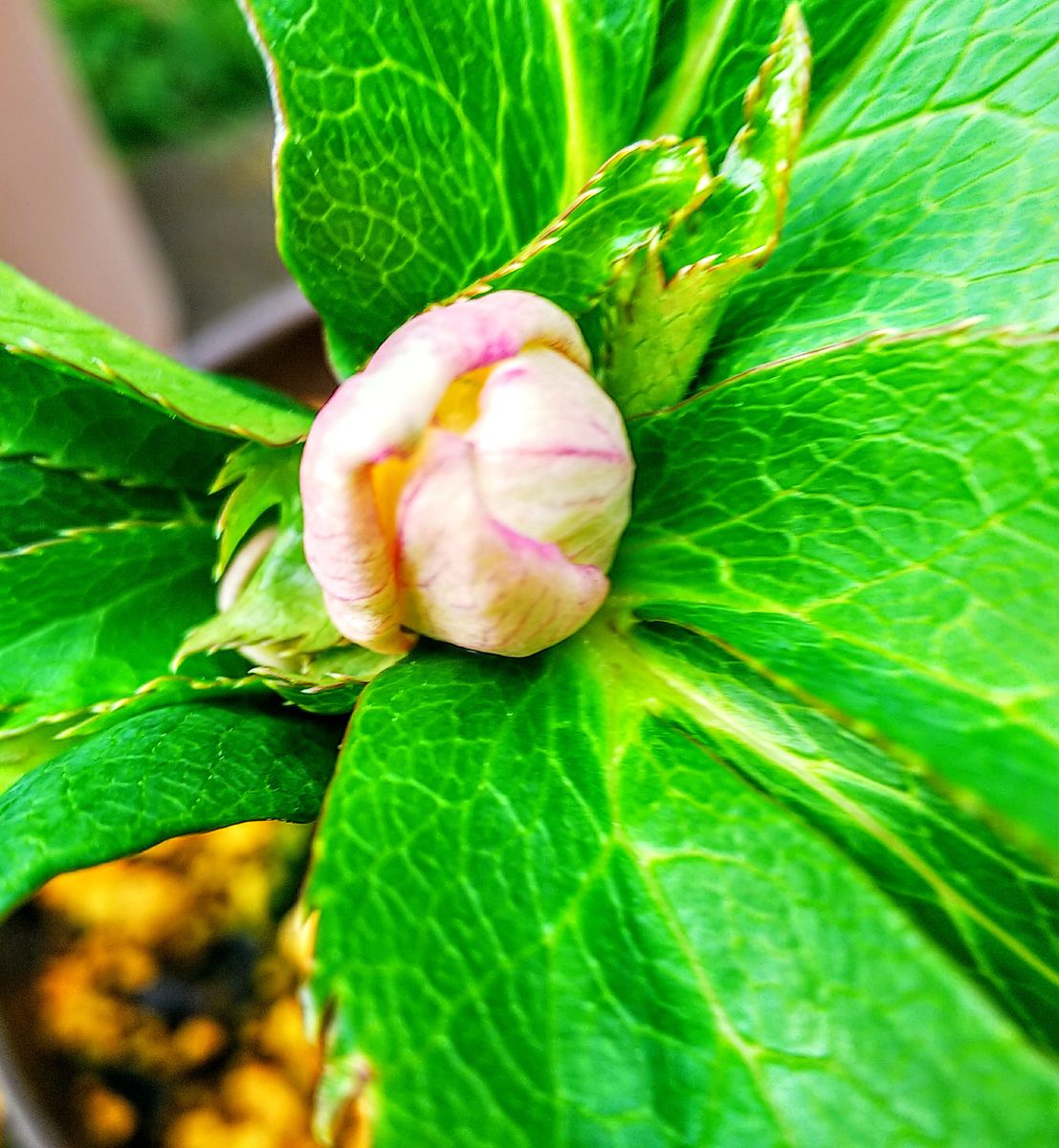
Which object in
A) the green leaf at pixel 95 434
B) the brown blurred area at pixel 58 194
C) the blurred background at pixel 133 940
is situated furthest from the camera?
the brown blurred area at pixel 58 194

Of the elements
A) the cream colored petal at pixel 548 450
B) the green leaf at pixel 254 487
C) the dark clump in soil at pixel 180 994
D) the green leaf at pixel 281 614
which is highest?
the cream colored petal at pixel 548 450

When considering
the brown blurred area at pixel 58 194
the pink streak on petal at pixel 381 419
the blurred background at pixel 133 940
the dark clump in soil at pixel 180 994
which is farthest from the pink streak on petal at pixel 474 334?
the brown blurred area at pixel 58 194

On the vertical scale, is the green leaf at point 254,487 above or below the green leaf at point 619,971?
above

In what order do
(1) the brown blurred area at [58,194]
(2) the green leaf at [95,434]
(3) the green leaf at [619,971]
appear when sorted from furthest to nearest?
1. (1) the brown blurred area at [58,194]
2. (2) the green leaf at [95,434]
3. (3) the green leaf at [619,971]

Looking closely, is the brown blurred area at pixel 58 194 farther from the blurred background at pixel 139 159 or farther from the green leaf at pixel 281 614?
the green leaf at pixel 281 614

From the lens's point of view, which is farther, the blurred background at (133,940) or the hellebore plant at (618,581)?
the blurred background at (133,940)

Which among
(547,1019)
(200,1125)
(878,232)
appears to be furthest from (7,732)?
(200,1125)

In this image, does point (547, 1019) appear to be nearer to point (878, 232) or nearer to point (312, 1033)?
point (312, 1033)
